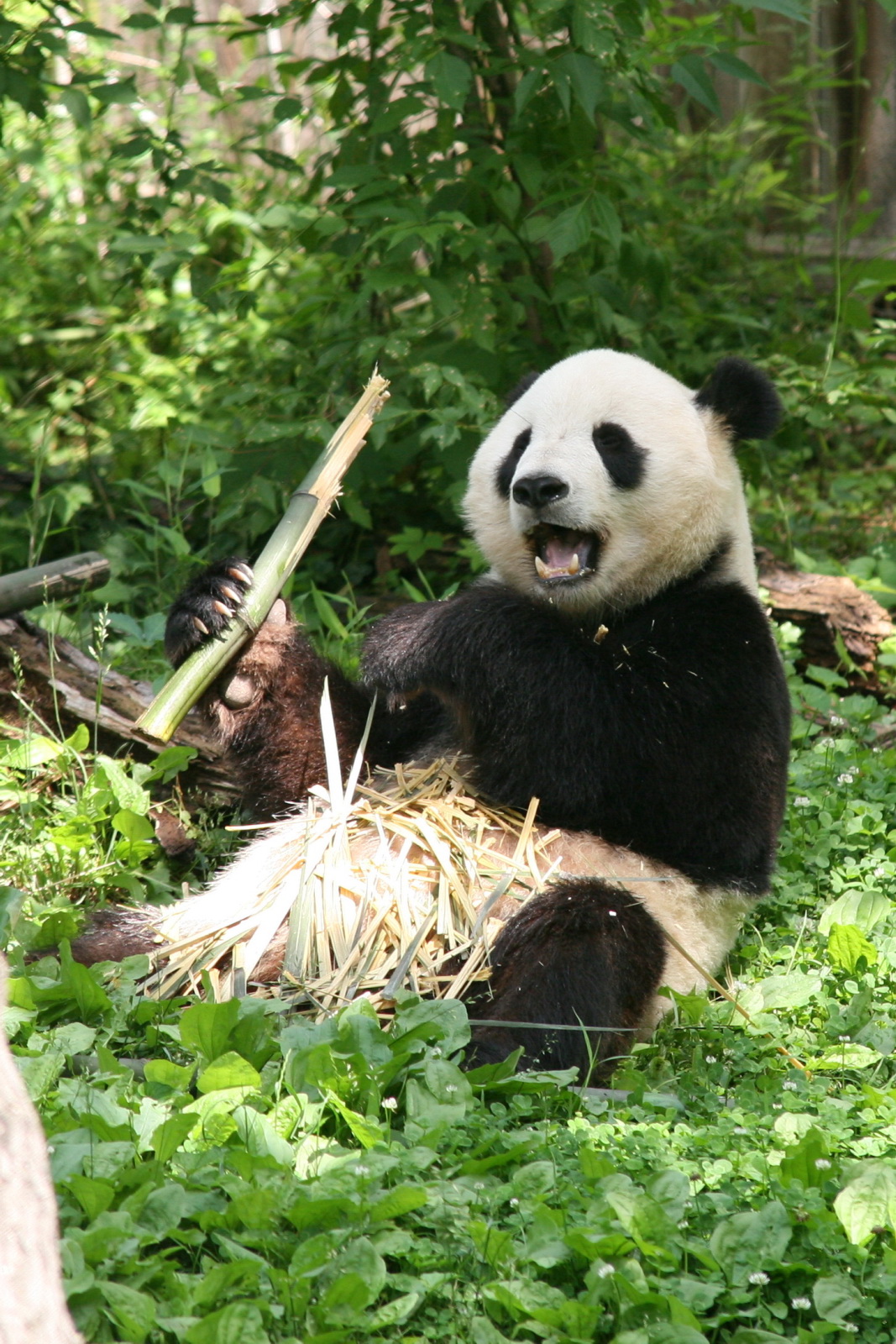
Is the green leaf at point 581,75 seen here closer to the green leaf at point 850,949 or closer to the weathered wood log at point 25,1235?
the green leaf at point 850,949

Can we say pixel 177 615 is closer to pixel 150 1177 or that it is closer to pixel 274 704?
pixel 274 704

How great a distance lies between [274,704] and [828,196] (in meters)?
5.12

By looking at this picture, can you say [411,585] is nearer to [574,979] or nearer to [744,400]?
[744,400]

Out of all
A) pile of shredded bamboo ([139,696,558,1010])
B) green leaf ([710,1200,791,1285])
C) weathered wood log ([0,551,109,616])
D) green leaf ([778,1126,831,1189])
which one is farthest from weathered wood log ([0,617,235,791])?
green leaf ([710,1200,791,1285])

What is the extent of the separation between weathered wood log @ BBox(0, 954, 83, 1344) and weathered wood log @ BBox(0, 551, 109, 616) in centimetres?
302

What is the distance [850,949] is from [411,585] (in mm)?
3269

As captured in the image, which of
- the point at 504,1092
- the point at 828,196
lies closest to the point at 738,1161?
the point at 504,1092

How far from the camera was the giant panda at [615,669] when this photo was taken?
3.54 m

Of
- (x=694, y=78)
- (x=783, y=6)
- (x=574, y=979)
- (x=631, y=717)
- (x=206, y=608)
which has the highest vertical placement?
(x=783, y=6)

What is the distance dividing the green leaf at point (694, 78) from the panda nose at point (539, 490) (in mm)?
2075

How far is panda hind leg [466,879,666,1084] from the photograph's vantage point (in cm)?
312

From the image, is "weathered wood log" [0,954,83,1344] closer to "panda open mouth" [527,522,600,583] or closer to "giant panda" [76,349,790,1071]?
"giant panda" [76,349,790,1071]

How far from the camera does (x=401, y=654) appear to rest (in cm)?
378

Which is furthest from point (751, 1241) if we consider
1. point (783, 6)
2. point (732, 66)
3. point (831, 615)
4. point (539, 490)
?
point (732, 66)
